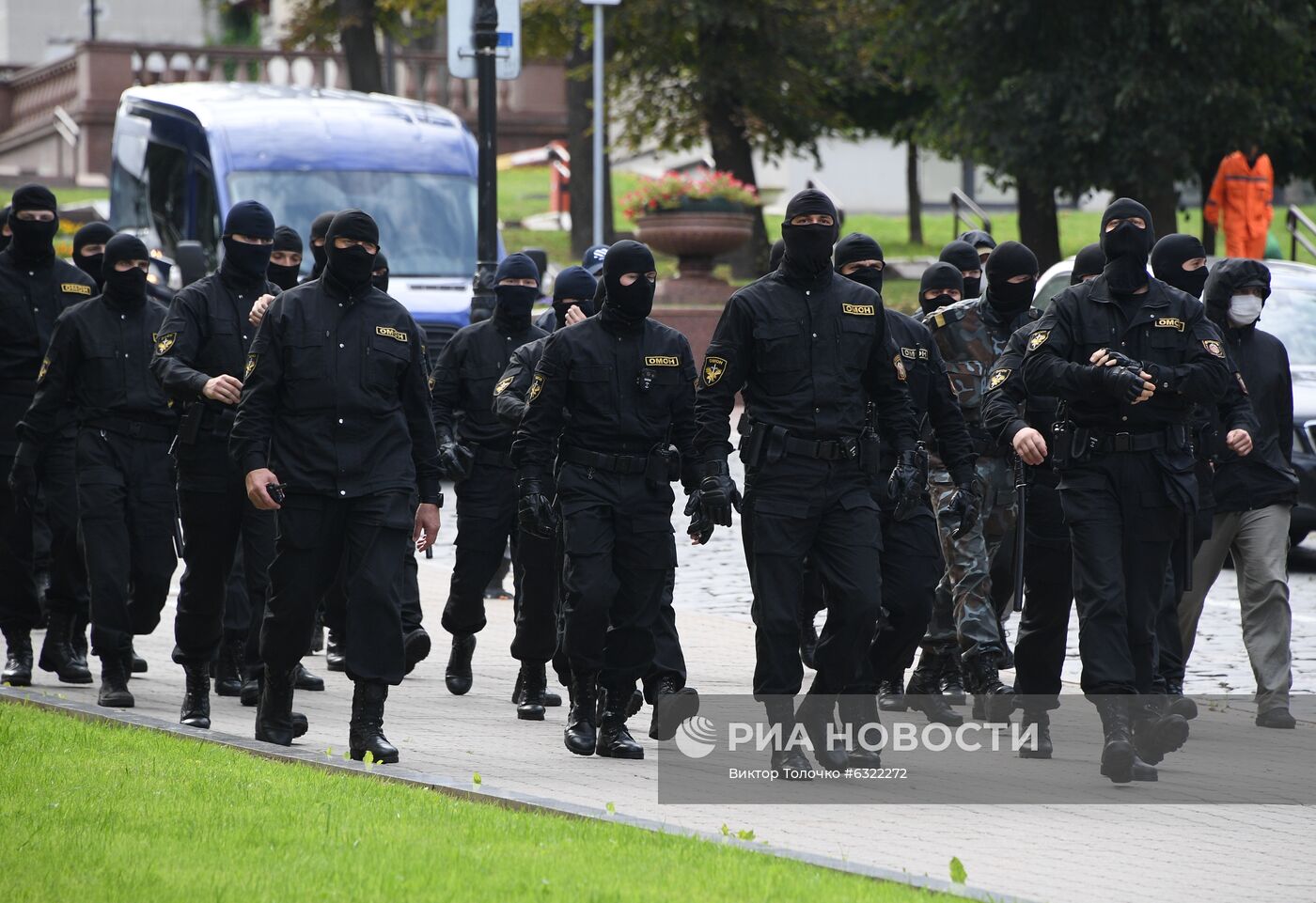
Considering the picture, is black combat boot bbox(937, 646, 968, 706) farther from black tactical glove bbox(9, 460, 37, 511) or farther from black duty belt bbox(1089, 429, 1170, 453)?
black tactical glove bbox(9, 460, 37, 511)

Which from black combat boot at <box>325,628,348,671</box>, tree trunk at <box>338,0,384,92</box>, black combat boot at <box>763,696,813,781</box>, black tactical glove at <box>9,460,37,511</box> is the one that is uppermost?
tree trunk at <box>338,0,384,92</box>

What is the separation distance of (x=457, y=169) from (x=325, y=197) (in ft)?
4.67

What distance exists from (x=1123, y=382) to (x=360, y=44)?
100ft

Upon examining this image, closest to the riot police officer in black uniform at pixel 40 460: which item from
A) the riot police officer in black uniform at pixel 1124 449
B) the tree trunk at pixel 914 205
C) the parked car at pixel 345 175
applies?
the riot police officer in black uniform at pixel 1124 449

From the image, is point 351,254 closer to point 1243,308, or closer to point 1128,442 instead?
point 1128,442

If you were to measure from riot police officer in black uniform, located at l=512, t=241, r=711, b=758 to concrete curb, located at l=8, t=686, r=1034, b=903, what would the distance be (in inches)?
40.7

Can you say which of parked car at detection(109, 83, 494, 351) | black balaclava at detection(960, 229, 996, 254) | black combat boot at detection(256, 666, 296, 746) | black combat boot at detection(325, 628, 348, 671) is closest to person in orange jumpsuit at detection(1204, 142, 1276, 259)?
parked car at detection(109, 83, 494, 351)

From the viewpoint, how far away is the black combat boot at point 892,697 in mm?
9922

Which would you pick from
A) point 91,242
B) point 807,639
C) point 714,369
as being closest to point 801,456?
point 714,369

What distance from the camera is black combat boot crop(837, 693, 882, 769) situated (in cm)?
843

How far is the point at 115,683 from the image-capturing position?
9789 mm

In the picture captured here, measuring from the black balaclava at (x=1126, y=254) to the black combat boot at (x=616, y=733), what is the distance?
2475 millimetres

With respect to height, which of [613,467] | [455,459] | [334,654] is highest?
[613,467]

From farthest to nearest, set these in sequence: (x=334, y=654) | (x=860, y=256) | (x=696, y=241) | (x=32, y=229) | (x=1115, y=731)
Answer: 1. (x=696, y=241)
2. (x=334, y=654)
3. (x=32, y=229)
4. (x=860, y=256)
5. (x=1115, y=731)
